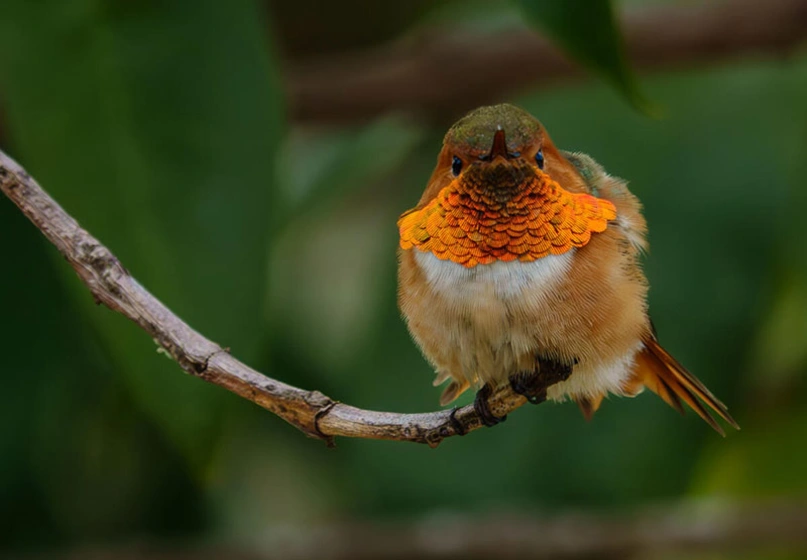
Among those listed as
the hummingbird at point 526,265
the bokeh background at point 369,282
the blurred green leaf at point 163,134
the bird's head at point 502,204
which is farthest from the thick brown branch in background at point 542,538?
the bird's head at point 502,204

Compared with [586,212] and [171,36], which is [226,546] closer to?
[171,36]

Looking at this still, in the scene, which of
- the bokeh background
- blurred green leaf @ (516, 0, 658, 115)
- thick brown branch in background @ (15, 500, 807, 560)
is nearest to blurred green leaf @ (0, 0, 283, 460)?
the bokeh background

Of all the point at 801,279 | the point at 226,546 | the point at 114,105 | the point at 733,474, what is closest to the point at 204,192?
the point at 114,105

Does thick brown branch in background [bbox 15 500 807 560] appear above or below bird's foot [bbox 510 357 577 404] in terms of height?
below

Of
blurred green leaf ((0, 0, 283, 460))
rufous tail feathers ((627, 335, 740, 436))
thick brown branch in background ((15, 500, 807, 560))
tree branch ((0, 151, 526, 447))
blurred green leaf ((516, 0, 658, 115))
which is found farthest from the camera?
thick brown branch in background ((15, 500, 807, 560))

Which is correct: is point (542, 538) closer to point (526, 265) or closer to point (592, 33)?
point (592, 33)

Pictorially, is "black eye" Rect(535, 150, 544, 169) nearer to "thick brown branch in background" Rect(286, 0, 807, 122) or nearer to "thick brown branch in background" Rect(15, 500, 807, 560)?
"thick brown branch in background" Rect(286, 0, 807, 122)

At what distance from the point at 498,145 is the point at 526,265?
0.13 metres

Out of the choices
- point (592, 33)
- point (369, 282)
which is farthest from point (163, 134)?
point (369, 282)

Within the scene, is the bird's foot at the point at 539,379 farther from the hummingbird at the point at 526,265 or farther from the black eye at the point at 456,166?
the black eye at the point at 456,166

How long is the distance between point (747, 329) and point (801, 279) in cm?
23

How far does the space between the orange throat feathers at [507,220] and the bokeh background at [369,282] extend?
0.92 m

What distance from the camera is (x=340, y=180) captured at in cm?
314

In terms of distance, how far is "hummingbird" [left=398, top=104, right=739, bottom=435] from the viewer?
1.12 metres
